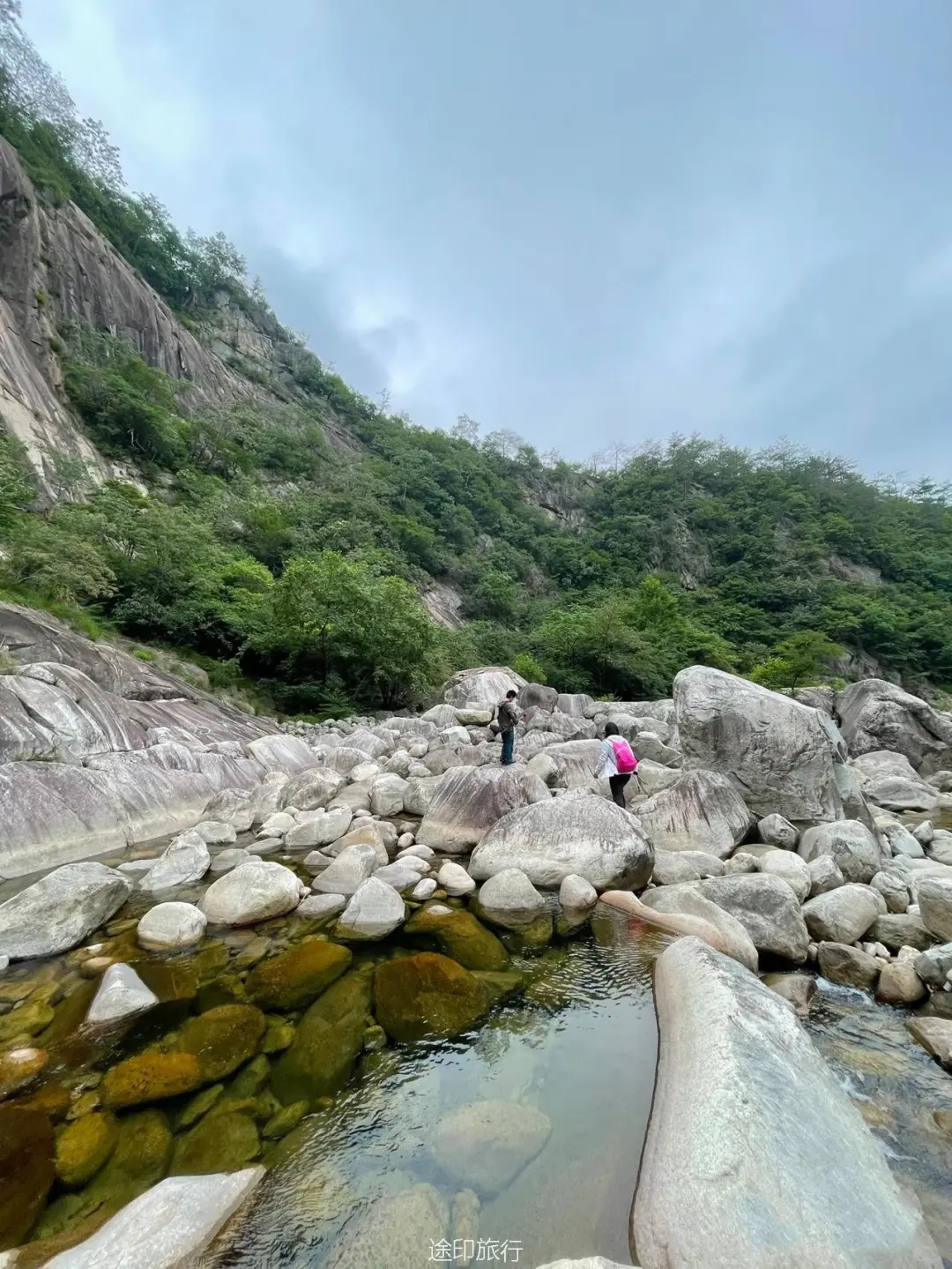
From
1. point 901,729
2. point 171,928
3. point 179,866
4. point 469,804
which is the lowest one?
point 171,928

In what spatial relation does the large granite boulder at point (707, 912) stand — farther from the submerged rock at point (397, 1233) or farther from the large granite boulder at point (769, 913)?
the submerged rock at point (397, 1233)

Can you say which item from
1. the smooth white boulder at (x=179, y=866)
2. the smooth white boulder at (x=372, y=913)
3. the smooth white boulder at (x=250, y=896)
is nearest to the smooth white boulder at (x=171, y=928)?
the smooth white boulder at (x=250, y=896)

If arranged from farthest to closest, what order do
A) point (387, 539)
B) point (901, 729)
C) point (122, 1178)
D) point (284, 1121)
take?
point (387, 539), point (901, 729), point (284, 1121), point (122, 1178)

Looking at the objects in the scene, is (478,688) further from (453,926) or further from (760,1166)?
(760,1166)

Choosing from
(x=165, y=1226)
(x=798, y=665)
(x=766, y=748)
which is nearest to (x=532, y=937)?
(x=165, y=1226)

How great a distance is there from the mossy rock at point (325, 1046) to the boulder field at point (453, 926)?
0.02 m

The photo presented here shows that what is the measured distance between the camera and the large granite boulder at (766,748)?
814 centimetres

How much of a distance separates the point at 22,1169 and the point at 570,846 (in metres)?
4.82

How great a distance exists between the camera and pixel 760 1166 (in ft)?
7.47

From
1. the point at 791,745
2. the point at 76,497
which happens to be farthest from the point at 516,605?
the point at 791,745

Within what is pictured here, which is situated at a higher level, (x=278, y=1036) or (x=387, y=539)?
(x=387, y=539)

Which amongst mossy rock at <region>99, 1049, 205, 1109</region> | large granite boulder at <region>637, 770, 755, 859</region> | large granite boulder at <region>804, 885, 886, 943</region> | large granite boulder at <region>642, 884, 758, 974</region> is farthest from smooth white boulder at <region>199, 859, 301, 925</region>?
large granite boulder at <region>804, 885, 886, 943</region>

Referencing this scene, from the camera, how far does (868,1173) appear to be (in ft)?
7.97

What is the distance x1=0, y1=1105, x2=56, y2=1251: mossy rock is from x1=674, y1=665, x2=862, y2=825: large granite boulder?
8411 mm
